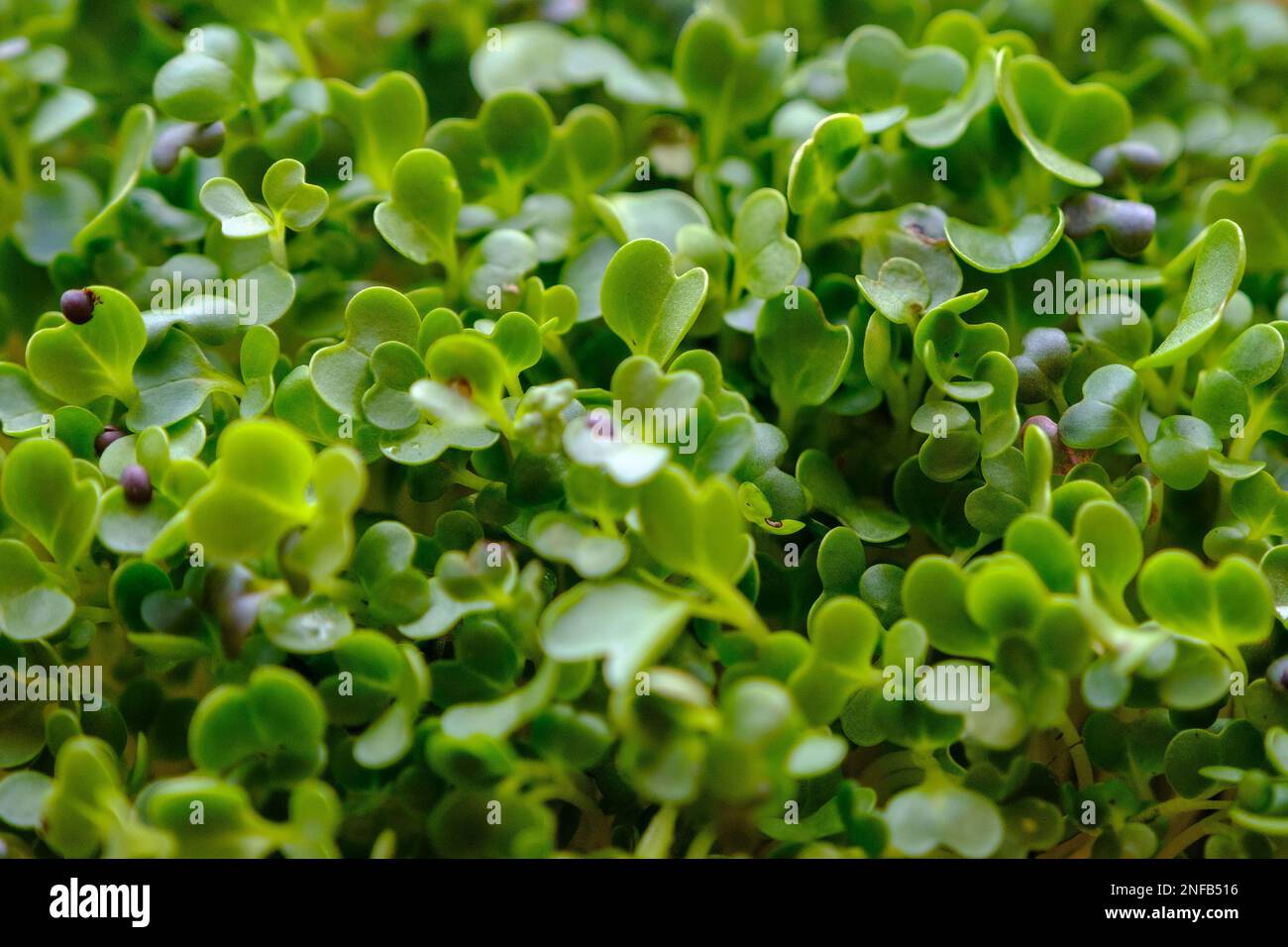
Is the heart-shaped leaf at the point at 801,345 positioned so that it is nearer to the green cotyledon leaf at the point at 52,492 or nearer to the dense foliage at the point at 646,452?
the dense foliage at the point at 646,452

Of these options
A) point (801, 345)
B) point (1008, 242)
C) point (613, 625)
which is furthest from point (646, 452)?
point (1008, 242)

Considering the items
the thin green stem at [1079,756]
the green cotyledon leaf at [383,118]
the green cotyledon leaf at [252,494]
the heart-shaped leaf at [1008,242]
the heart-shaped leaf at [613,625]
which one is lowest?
the thin green stem at [1079,756]

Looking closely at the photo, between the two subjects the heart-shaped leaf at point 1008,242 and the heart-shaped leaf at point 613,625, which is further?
the heart-shaped leaf at point 1008,242

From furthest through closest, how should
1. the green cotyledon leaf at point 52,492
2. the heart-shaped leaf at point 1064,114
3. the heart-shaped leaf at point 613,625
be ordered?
the heart-shaped leaf at point 1064,114 → the green cotyledon leaf at point 52,492 → the heart-shaped leaf at point 613,625

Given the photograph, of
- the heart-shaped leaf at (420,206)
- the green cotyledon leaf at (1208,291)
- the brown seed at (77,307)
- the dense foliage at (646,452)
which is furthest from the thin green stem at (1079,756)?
the brown seed at (77,307)

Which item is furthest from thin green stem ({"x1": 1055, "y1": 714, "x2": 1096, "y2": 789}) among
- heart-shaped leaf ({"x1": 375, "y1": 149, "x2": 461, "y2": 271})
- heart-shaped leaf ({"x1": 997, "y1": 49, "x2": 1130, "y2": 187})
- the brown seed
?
the brown seed

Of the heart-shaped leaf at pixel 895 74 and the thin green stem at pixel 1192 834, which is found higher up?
the heart-shaped leaf at pixel 895 74

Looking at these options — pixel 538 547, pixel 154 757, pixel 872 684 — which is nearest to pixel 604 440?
pixel 538 547

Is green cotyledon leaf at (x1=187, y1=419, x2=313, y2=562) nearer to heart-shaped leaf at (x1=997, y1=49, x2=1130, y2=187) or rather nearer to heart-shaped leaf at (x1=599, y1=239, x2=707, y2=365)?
heart-shaped leaf at (x1=599, y1=239, x2=707, y2=365)

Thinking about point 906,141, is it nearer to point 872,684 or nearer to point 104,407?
point 872,684
